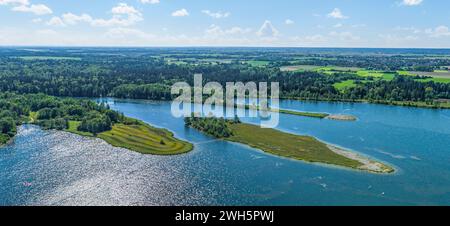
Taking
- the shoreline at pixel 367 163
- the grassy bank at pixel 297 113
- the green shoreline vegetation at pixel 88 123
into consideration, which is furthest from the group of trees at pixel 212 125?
the shoreline at pixel 367 163

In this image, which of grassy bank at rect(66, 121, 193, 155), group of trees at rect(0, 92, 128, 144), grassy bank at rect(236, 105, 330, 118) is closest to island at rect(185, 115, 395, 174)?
grassy bank at rect(66, 121, 193, 155)

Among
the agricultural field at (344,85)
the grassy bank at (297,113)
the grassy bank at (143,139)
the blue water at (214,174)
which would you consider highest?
the agricultural field at (344,85)

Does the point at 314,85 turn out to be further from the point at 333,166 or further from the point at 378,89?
the point at 333,166

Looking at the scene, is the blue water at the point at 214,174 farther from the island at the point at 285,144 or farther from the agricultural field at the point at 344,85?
the agricultural field at the point at 344,85

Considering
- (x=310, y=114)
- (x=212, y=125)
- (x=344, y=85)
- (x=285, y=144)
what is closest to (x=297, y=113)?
(x=310, y=114)

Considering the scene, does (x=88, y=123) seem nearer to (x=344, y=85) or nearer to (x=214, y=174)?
(x=214, y=174)

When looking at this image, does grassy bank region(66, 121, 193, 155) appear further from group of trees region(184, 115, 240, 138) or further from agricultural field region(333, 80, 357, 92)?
agricultural field region(333, 80, 357, 92)
